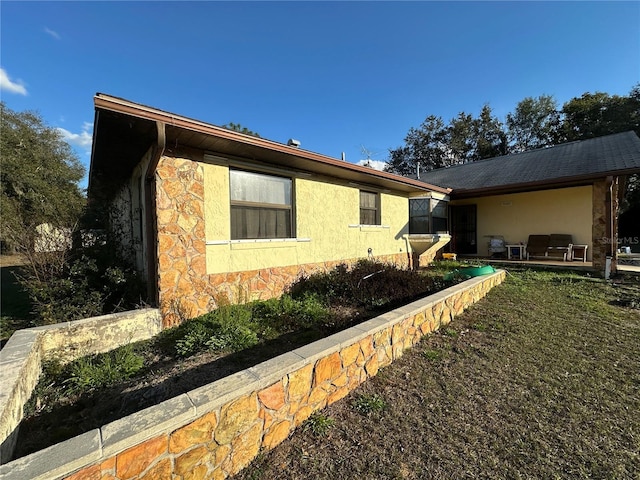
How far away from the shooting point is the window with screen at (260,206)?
5.10 metres

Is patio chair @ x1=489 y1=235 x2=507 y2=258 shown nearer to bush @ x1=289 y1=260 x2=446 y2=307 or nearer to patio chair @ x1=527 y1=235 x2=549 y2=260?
patio chair @ x1=527 y1=235 x2=549 y2=260

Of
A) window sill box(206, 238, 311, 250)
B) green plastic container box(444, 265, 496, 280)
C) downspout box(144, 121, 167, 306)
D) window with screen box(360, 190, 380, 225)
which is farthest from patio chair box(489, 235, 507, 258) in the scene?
downspout box(144, 121, 167, 306)

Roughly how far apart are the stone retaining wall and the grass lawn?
1.78 meters

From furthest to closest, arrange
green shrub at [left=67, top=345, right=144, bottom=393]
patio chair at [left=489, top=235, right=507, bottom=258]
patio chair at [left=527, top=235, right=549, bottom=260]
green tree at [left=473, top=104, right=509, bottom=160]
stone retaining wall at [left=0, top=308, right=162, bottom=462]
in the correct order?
green tree at [left=473, top=104, right=509, bottom=160]
patio chair at [left=489, top=235, right=507, bottom=258]
patio chair at [left=527, top=235, right=549, bottom=260]
green shrub at [left=67, top=345, right=144, bottom=393]
stone retaining wall at [left=0, top=308, right=162, bottom=462]

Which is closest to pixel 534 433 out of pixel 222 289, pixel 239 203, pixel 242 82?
pixel 222 289

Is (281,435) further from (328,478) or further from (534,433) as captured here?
(534,433)

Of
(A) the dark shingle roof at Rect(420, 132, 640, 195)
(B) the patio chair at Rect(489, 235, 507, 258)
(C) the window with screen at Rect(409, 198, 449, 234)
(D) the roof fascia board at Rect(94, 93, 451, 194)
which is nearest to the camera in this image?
(D) the roof fascia board at Rect(94, 93, 451, 194)

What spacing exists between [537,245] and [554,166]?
3.16 m

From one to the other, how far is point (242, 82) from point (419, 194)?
8170mm

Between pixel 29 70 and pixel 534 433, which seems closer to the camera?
pixel 534 433

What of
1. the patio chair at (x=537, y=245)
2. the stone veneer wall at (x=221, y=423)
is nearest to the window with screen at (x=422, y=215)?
the patio chair at (x=537, y=245)

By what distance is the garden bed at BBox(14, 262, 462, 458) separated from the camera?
8.05ft

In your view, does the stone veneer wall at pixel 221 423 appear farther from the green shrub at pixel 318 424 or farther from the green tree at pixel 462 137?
the green tree at pixel 462 137

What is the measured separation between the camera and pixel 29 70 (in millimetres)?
6414
